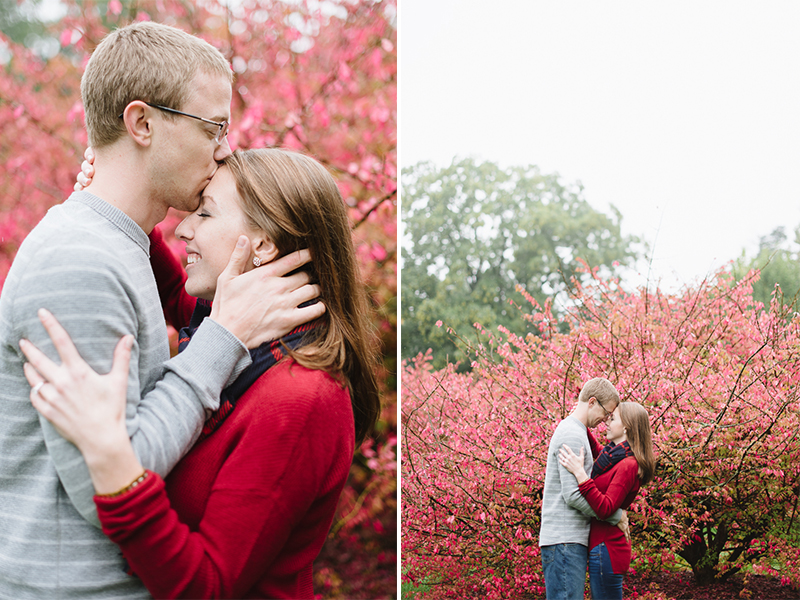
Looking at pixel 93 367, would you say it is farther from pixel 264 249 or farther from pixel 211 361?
pixel 264 249

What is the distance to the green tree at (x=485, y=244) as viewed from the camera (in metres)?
2.27

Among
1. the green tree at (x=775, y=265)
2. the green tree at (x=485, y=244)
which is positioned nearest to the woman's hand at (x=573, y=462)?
the green tree at (x=485, y=244)

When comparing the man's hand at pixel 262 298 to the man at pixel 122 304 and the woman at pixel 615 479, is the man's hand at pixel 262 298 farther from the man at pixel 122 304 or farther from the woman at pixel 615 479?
the woman at pixel 615 479

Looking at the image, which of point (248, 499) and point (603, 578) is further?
point (603, 578)

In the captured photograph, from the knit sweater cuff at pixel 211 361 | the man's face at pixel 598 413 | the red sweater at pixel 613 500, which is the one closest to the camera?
the knit sweater cuff at pixel 211 361

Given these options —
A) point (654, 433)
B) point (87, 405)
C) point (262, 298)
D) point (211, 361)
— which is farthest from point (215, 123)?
point (654, 433)

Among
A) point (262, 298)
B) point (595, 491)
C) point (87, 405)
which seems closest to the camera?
point (87, 405)

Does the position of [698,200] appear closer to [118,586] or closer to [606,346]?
[606,346]

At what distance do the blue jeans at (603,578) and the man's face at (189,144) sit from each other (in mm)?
1645

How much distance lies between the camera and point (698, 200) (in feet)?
6.97

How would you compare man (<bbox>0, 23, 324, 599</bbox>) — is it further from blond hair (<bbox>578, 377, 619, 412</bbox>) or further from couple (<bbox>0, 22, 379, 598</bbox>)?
blond hair (<bbox>578, 377, 619, 412</bbox>)

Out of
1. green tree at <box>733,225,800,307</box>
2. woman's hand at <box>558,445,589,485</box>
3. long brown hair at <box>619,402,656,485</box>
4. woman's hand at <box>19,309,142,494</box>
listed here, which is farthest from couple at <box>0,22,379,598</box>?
green tree at <box>733,225,800,307</box>

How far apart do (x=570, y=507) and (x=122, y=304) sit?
1.54 m

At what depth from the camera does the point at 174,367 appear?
3.30 ft
